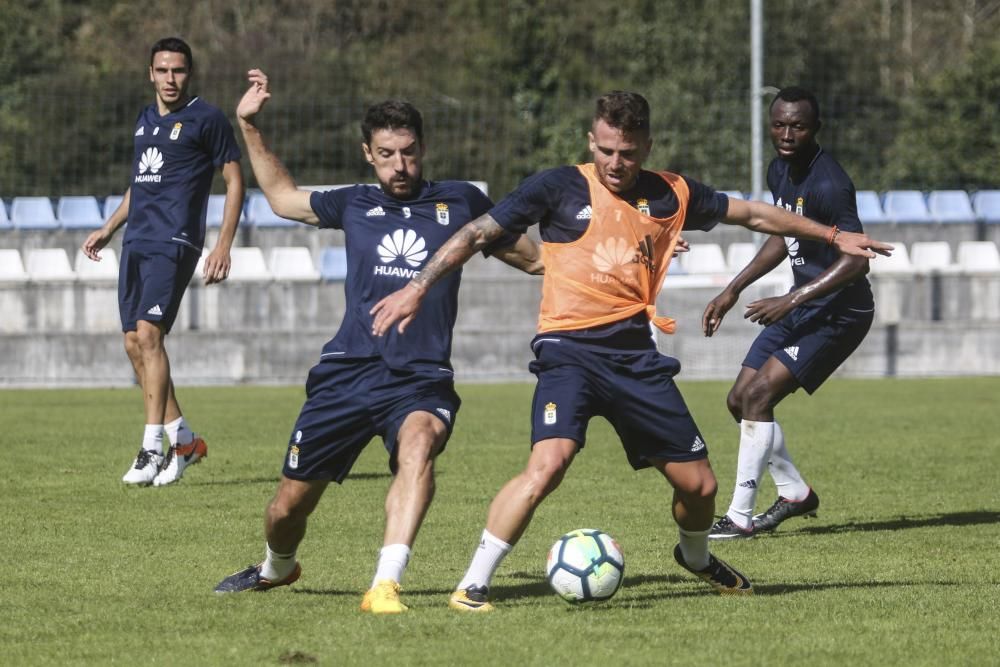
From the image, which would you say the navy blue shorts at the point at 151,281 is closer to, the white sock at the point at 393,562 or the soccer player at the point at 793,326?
the soccer player at the point at 793,326

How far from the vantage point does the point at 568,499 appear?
9.85 meters

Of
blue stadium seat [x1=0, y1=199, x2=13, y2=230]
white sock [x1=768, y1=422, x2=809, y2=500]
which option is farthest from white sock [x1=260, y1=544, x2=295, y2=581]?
blue stadium seat [x1=0, y1=199, x2=13, y2=230]

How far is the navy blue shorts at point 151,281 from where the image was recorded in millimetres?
10422

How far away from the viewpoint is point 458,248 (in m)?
6.15

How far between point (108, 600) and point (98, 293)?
15276mm

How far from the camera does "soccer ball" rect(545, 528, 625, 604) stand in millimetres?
6242

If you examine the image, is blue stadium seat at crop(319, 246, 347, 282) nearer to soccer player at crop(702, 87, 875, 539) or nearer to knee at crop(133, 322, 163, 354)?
knee at crop(133, 322, 163, 354)

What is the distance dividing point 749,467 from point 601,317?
2.73 meters

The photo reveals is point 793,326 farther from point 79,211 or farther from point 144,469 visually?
point 79,211

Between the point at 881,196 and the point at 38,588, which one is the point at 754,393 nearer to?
the point at 38,588

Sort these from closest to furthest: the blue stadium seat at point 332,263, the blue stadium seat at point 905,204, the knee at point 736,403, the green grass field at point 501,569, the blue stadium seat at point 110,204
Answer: the green grass field at point 501,569 < the knee at point 736,403 < the blue stadium seat at point 332,263 < the blue stadium seat at point 905,204 < the blue stadium seat at point 110,204

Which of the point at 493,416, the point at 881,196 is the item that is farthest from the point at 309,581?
the point at 881,196

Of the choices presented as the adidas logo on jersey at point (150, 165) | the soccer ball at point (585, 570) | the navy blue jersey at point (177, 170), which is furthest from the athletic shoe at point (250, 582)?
the adidas logo on jersey at point (150, 165)

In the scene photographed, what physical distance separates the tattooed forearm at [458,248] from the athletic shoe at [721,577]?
60.1 inches
